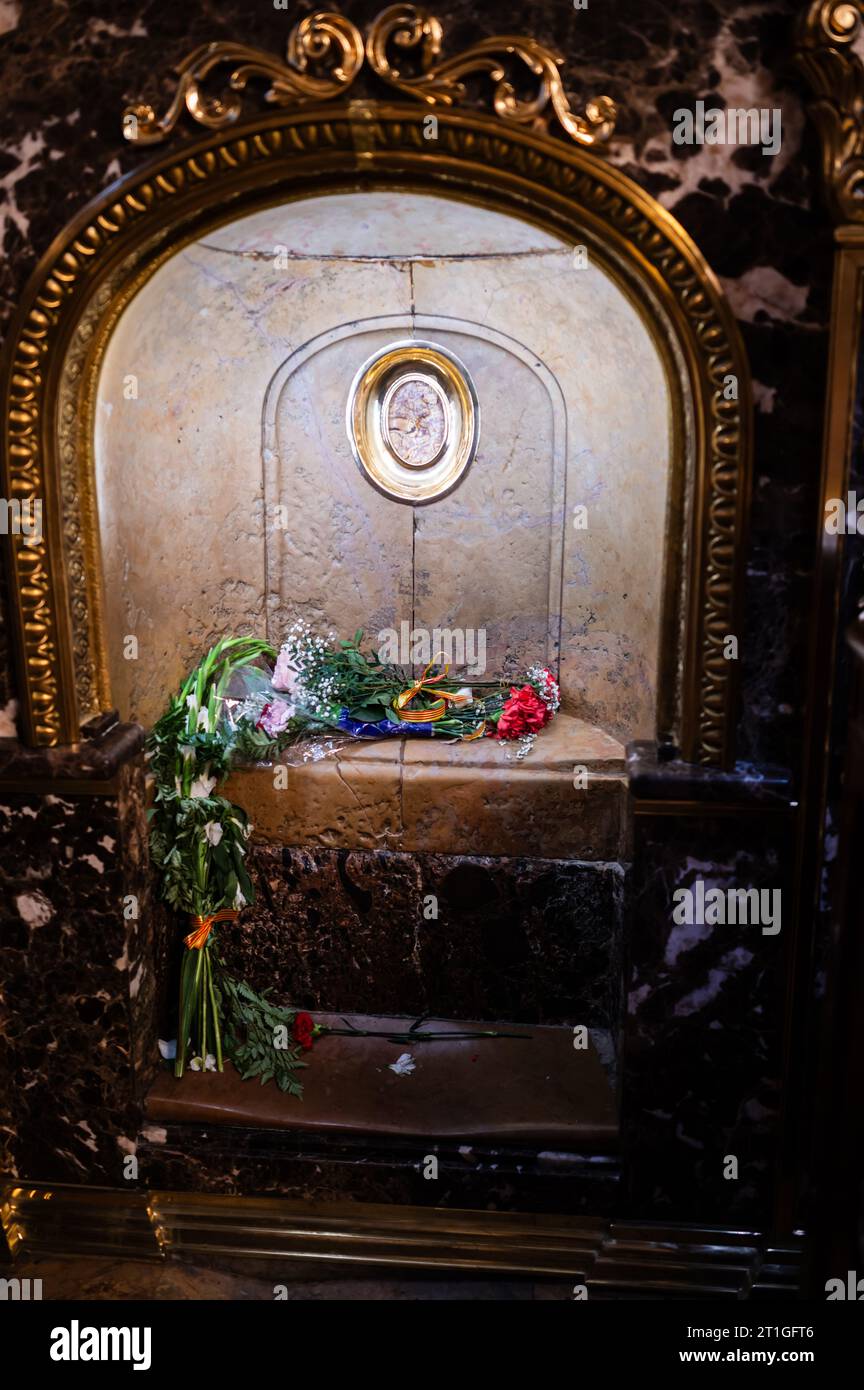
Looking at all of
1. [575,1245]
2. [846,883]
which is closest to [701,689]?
[846,883]

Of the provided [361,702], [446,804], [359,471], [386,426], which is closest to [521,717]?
[446,804]

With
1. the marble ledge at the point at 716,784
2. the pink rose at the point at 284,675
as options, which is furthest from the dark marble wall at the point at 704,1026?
the pink rose at the point at 284,675

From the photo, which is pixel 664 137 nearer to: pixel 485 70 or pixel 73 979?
pixel 485 70

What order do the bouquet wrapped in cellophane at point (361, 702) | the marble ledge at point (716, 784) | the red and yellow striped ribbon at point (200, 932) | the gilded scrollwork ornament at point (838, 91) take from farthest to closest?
the bouquet wrapped in cellophane at point (361, 702) → the red and yellow striped ribbon at point (200, 932) → the marble ledge at point (716, 784) → the gilded scrollwork ornament at point (838, 91)

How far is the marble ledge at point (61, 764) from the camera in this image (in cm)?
324

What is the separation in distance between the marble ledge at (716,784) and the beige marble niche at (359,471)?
26cm

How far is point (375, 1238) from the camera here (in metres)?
3.54

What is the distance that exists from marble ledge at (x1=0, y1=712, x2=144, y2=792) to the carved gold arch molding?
97 millimetres

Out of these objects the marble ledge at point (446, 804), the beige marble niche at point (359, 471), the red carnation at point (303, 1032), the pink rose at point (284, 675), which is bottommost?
the red carnation at point (303, 1032)

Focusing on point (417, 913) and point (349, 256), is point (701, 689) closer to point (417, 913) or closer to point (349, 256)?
point (417, 913)

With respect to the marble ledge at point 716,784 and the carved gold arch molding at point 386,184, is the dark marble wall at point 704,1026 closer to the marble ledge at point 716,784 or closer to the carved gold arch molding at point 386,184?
the marble ledge at point 716,784

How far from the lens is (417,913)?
4.12 meters

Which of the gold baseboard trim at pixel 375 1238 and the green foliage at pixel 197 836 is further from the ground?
the green foliage at pixel 197 836

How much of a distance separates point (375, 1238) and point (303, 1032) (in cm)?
76
